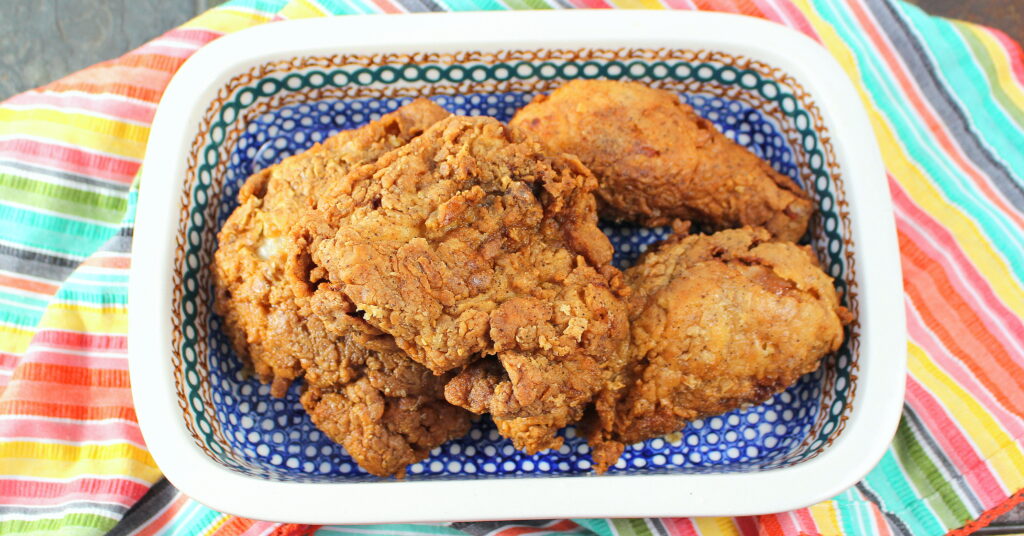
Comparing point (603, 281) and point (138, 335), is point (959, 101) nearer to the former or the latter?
point (603, 281)

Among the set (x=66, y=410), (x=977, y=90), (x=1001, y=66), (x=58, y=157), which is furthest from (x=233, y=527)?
(x=1001, y=66)

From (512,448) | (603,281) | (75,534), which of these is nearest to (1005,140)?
(603,281)

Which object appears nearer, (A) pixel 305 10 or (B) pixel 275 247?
(B) pixel 275 247

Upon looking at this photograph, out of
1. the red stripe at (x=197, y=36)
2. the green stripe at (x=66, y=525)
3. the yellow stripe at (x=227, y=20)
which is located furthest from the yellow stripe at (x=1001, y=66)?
the green stripe at (x=66, y=525)

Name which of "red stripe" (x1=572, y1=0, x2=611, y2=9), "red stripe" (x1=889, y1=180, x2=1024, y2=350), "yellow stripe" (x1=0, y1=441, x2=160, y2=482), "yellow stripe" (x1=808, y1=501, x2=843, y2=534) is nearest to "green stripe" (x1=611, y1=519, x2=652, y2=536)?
"yellow stripe" (x1=808, y1=501, x2=843, y2=534)

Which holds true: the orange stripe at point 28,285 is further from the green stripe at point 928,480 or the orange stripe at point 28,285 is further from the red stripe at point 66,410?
the green stripe at point 928,480

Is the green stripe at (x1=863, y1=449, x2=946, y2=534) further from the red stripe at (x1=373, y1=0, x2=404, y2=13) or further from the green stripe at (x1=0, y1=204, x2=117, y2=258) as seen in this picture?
the green stripe at (x1=0, y1=204, x2=117, y2=258)

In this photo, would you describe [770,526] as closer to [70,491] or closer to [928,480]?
[928,480]
